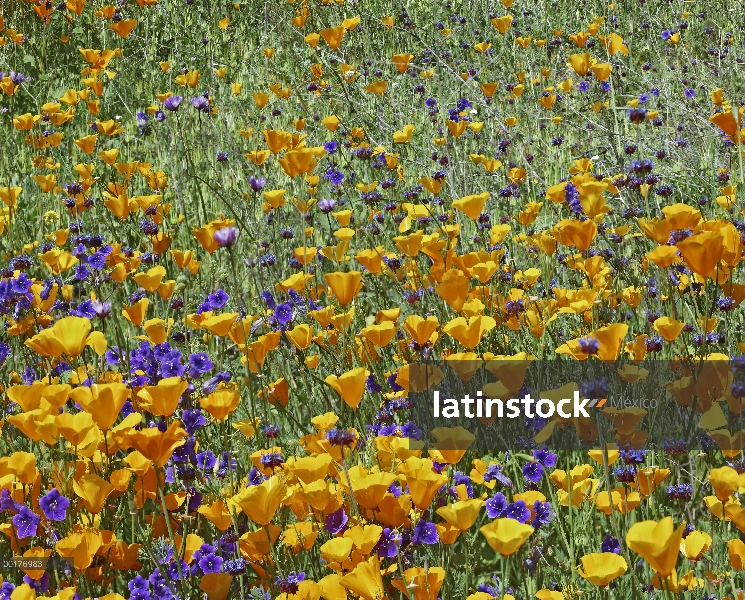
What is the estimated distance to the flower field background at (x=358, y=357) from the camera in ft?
5.16

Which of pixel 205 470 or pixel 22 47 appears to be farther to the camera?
pixel 22 47

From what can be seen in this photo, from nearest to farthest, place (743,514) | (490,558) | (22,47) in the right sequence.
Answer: (743,514)
(490,558)
(22,47)

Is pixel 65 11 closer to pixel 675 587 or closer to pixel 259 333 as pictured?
pixel 259 333

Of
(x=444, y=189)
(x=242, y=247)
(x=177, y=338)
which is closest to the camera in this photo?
(x=177, y=338)

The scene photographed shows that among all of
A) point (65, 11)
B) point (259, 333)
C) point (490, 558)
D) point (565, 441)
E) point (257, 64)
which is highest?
point (65, 11)

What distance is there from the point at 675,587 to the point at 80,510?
130 cm

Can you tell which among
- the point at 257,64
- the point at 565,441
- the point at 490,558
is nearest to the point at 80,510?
the point at 490,558

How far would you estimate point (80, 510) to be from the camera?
193 cm

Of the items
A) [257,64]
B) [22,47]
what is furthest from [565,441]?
[22,47]

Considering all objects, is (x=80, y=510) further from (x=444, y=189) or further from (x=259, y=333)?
(x=444, y=189)

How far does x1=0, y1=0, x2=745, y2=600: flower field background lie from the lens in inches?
61.9

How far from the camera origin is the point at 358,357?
267 cm

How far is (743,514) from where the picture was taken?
1.30 meters

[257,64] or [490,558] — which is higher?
[257,64]
